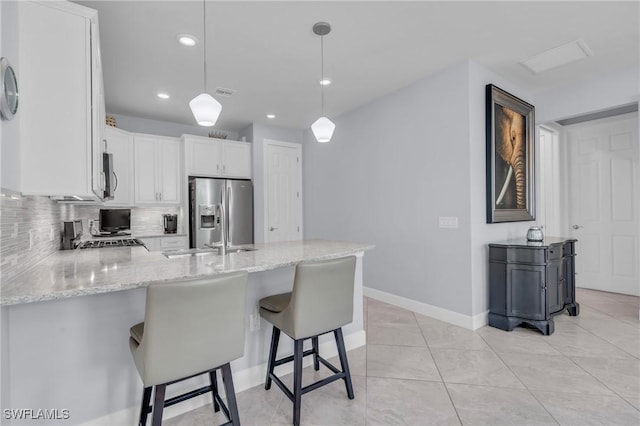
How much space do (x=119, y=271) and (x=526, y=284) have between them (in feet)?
11.1

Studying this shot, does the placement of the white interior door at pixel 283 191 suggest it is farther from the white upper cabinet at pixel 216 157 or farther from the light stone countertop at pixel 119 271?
the light stone countertop at pixel 119 271

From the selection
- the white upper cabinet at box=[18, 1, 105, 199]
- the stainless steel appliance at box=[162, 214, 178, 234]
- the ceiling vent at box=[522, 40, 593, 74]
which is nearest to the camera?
the white upper cabinet at box=[18, 1, 105, 199]

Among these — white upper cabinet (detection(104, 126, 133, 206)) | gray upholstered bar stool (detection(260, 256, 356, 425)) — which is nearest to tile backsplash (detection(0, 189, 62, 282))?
gray upholstered bar stool (detection(260, 256, 356, 425))

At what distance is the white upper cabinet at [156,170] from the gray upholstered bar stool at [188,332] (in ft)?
11.3

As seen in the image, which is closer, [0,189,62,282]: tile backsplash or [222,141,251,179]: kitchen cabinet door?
[0,189,62,282]: tile backsplash

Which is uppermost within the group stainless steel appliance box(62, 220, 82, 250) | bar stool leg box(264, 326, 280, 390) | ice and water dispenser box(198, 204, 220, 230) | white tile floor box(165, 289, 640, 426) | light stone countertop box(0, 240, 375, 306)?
ice and water dispenser box(198, 204, 220, 230)

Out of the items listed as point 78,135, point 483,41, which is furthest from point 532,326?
point 78,135

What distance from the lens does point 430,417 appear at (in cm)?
183

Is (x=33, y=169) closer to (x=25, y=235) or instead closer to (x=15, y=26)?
(x=25, y=235)

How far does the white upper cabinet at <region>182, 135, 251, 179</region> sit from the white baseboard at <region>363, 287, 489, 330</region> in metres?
2.85

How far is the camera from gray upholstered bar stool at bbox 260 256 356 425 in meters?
1.78

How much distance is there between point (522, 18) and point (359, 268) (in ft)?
7.87

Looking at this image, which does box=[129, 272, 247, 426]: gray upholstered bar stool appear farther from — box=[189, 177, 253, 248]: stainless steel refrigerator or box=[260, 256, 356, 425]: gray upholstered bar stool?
box=[189, 177, 253, 248]: stainless steel refrigerator

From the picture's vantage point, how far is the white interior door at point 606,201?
13.8 ft
